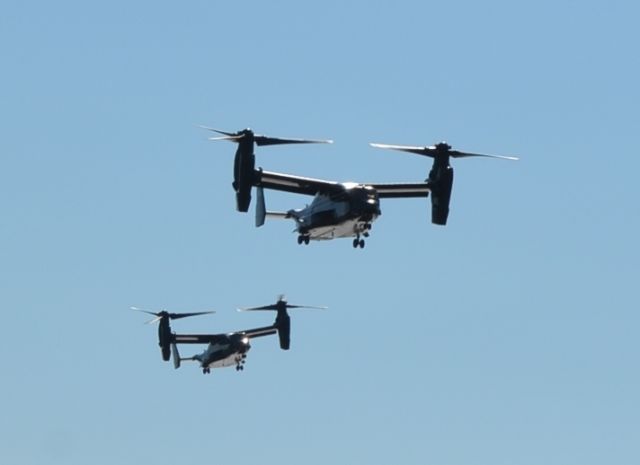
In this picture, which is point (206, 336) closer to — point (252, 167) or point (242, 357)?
point (242, 357)

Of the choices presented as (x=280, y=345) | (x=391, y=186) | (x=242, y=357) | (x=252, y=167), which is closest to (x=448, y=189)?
(x=391, y=186)

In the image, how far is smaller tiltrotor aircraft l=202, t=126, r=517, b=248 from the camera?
278 feet

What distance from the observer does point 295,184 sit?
9075 cm

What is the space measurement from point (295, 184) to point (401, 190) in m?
6.68

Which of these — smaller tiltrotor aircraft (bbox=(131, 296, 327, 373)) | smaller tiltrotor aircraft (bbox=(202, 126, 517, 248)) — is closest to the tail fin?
smaller tiltrotor aircraft (bbox=(131, 296, 327, 373))

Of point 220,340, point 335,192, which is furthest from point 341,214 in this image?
point 220,340

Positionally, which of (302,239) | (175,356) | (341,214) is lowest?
(175,356)

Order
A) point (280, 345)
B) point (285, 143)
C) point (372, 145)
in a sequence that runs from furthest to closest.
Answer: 1. point (280, 345)
2. point (285, 143)
3. point (372, 145)

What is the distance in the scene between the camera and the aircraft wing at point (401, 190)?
9138 centimetres

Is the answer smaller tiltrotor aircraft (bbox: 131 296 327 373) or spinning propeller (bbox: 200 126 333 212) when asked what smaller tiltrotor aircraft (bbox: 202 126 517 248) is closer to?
spinning propeller (bbox: 200 126 333 212)

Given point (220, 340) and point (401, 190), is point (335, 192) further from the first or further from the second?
point (220, 340)

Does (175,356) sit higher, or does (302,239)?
(302,239)

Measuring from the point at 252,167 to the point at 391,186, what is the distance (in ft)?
36.5

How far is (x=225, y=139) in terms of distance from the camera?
8438 cm
